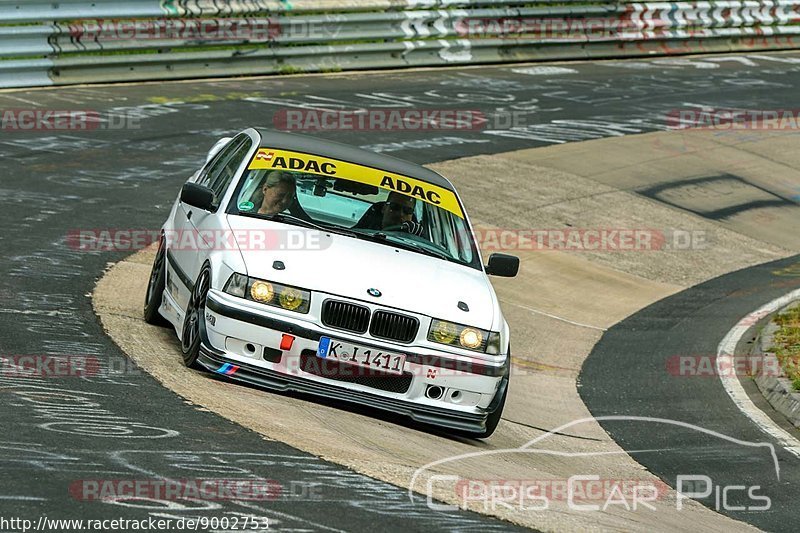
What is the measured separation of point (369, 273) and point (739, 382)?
4736 mm

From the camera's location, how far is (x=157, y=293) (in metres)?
9.55

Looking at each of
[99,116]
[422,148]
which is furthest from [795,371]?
[99,116]

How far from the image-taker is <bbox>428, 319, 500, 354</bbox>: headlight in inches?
318

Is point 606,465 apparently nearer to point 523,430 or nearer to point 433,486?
point 523,430

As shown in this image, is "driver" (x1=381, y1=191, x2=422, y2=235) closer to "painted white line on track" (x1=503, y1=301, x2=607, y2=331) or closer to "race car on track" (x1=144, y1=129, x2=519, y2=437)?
"race car on track" (x1=144, y1=129, x2=519, y2=437)

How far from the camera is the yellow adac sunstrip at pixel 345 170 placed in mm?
9258

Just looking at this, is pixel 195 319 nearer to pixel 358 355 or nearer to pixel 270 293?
pixel 270 293

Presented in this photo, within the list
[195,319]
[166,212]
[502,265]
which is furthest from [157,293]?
[166,212]

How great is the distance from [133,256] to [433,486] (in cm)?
610

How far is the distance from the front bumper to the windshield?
108cm

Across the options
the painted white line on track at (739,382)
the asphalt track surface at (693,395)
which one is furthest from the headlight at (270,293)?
the painted white line on track at (739,382)

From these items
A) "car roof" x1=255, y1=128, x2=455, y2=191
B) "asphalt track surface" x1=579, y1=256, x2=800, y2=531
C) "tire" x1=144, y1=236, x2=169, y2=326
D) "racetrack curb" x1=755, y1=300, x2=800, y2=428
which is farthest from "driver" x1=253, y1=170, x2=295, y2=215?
"racetrack curb" x1=755, y1=300, x2=800, y2=428

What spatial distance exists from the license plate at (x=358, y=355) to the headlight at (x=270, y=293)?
0.83 feet

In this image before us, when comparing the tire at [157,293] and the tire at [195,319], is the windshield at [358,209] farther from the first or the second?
the tire at [157,293]
